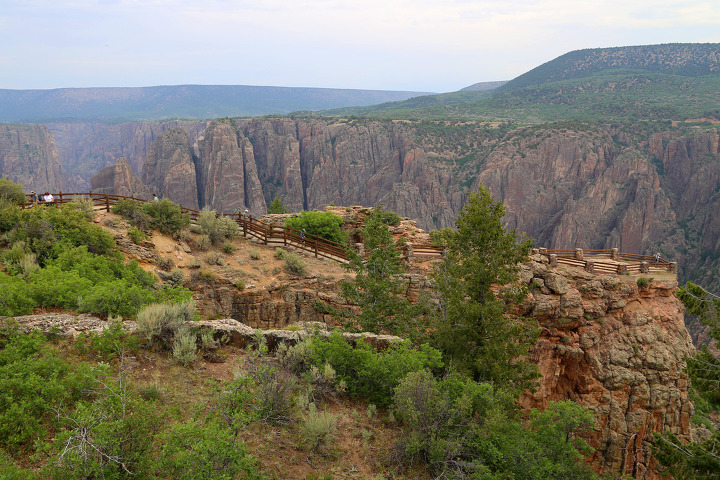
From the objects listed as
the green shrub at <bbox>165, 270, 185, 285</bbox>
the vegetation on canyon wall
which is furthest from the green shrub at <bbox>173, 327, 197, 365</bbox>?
the green shrub at <bbox>165, 270, 185, 285</bbox>

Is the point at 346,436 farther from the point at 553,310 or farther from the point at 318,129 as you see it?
the point at 318,129

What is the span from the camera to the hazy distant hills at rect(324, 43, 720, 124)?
9106 centimetres

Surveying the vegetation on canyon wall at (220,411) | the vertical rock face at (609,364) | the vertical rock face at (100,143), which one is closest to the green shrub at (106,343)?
the vegetation on canyon wall at (220,411)

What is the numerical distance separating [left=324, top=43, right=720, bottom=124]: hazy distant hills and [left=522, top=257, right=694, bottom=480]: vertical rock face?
81.8 metres

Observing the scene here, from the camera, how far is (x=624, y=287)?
19.9m

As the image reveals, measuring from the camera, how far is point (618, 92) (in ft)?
346

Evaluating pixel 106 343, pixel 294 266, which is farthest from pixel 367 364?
pixel 294 266

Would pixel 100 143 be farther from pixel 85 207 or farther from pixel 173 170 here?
pixel 85 207

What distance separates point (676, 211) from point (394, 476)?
303ft

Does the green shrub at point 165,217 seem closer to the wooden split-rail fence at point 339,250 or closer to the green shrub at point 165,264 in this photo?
the wooden split-rail fence at point 339,250

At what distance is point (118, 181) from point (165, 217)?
71.6 m

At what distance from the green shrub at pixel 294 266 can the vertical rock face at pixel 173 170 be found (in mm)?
76902

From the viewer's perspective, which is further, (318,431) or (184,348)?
(184,348)

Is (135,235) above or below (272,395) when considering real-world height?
above
